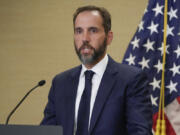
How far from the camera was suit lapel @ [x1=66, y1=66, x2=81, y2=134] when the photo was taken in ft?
7.42

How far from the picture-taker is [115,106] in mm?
2234

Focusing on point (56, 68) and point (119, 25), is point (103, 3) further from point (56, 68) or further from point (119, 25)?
point (56, 68)

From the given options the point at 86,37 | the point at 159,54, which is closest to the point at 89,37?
the point at 86,37

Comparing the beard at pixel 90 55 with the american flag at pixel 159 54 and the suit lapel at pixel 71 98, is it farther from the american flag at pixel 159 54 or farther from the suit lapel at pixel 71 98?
the american flag at pixel 159 54

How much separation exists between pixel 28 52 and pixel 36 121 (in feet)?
2.40

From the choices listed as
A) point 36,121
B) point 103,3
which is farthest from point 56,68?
point 103,3

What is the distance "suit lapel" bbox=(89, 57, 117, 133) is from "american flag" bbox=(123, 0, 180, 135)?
770 mm

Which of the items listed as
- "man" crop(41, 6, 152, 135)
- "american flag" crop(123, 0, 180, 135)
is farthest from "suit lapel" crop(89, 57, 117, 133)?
"american flag" crop(123, 0, 180, 135)

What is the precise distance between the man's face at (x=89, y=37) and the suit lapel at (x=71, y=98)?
0.48 feet

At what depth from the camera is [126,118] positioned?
7.34ft

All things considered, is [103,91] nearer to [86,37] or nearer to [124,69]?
[124,69]

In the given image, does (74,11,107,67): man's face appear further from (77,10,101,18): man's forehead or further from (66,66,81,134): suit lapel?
(66,66,81,134): suit lapel

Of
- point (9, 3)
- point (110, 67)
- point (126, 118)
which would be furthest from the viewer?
point (9, 3)

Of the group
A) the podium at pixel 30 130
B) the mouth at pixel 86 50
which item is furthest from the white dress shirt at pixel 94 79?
the podium at pixel 30 130
